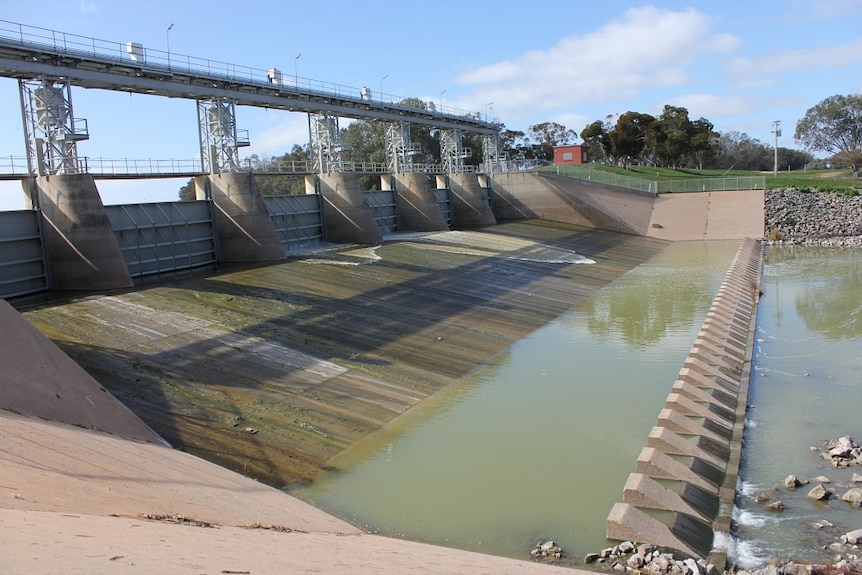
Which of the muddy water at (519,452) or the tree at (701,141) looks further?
the tree at (701,141)

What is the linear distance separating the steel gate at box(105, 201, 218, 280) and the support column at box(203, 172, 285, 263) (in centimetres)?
46

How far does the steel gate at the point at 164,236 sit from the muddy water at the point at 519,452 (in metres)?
12.9

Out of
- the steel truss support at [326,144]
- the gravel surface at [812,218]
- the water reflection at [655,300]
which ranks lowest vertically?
the water reflection at [655,300]

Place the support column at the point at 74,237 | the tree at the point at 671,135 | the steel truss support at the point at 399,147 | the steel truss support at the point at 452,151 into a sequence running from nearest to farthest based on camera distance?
the support column at the point at 74,237 < the steel truss support at the point at 399,147 < the steel truss support at the point at 452,151 < the tree at the point at 671,135

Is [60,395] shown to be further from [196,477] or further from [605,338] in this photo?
[605,338]

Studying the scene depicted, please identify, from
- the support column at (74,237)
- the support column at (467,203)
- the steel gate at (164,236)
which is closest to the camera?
the support column at (74,237)

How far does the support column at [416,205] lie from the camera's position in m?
43.9

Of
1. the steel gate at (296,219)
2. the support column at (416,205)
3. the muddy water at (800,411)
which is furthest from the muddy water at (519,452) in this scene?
the support column at (416,205)

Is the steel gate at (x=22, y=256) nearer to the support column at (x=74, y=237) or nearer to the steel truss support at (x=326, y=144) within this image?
the support column at (x=74, y=237)

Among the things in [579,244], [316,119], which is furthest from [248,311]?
[579,244]

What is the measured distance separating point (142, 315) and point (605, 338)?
1270 centimetres

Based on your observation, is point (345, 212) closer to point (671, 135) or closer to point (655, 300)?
point (655, 300)

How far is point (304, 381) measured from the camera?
15.8 meters

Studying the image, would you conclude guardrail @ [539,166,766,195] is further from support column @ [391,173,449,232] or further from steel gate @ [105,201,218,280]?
steel gate @ [105,201,218,280]
